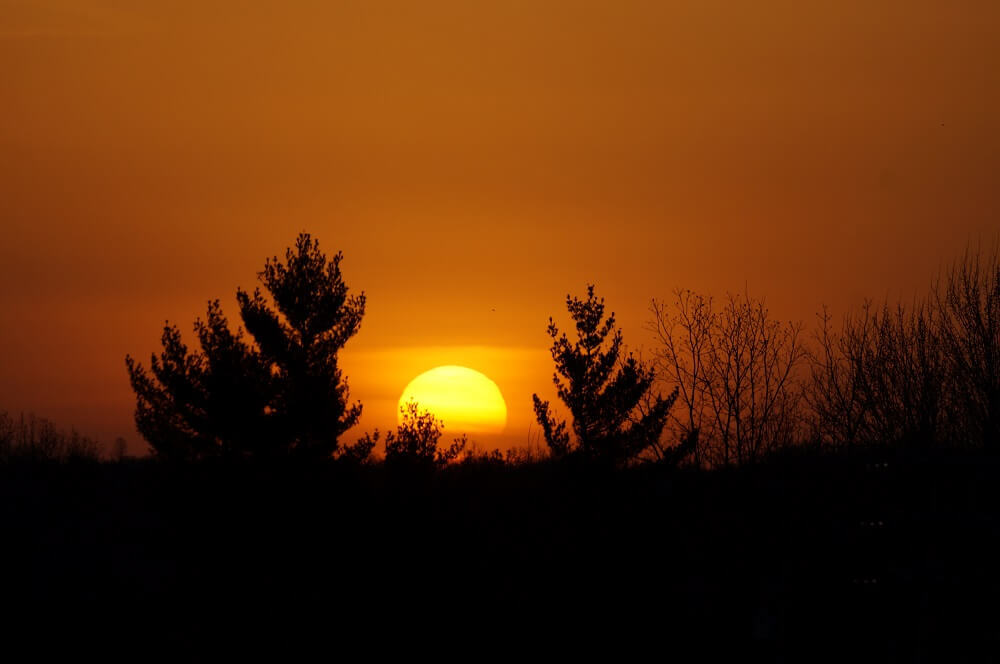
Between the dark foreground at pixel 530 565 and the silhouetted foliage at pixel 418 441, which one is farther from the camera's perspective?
the silhouetted foliage at pixel 418 441

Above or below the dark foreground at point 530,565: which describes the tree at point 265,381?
above

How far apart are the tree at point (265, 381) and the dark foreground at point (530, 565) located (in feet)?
26.8

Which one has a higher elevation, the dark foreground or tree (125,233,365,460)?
tree (125,233,365,460)

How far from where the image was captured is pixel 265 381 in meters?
35.1

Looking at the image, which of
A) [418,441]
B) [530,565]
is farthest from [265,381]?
[530,565]

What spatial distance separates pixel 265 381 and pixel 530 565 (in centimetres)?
1763

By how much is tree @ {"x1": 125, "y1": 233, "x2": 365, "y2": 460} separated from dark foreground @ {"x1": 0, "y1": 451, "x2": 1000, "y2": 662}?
8.16m

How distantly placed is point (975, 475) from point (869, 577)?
560 centimetres

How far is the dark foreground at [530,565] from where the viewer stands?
16734 millimetres

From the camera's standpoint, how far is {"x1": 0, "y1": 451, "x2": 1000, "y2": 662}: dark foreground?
1673cm

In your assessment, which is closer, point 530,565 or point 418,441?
point 530,565

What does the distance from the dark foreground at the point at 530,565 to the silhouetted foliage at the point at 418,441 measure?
22.1ft

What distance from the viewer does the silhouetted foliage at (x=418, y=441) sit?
3256cm

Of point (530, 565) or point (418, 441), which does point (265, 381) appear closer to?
point (418, 441)
